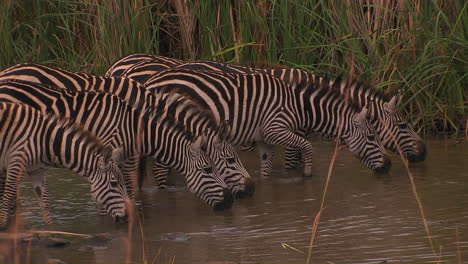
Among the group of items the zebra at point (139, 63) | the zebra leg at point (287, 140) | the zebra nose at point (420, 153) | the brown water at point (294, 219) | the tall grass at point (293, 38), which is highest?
the tall grass at point (293, 38)

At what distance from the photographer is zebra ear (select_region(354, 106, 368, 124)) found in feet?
36.8

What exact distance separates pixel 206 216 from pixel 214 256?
169 cm

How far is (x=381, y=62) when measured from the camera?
476 inches

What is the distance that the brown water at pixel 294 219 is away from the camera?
298 inches

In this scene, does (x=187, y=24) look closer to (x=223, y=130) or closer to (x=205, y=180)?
(x=223, y=130)

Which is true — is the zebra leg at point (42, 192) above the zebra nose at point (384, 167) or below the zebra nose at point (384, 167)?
below

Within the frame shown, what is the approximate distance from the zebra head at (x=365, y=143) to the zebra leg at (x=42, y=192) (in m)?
3.33

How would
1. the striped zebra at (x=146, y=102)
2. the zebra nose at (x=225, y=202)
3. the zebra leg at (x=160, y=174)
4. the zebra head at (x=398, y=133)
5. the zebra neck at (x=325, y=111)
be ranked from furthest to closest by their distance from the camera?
the zebra neck at (x=325, y=111), the zebra head at (x=398, y=133), the zebra leg at (x=160, y=174), the striped zebra at (x=146, y=102), the zebra nose at (x=225, y=202)

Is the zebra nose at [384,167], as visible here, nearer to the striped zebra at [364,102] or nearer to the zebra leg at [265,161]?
the striped zebra at [364,102]

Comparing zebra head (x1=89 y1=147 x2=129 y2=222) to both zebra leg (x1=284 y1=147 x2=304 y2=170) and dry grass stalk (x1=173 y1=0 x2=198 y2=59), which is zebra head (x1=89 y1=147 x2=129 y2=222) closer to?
zebra leg (x1=284 y1=147 x2=304 y2=170)

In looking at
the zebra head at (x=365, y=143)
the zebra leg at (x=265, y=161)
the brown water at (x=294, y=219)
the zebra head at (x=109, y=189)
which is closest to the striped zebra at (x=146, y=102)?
the brown water at (x=294, y=219)

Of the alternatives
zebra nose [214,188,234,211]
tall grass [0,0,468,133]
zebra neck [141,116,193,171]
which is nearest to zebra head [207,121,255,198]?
zebra neck [141,116,193,171]

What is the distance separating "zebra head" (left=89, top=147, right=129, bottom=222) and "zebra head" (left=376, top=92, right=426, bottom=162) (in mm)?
3395

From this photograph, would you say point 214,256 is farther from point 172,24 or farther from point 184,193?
point 172,24
